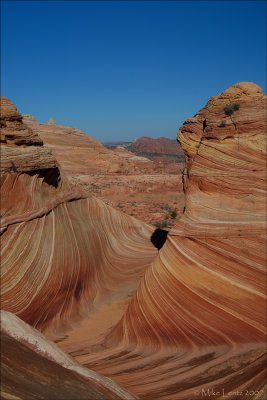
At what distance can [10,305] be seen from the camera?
789 cm

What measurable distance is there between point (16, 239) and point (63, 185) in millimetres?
2887

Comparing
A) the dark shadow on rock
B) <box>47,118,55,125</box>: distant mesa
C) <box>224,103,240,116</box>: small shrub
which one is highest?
<box>47,118,55,125</box>: distant mesa

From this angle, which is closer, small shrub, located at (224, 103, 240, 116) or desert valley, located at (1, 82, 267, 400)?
desert valley, located at (1, 82, 267, 400)

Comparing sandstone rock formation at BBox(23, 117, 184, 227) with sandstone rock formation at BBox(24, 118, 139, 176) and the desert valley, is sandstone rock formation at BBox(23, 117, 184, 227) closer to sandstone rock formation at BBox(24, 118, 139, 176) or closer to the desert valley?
sandstone rock formation at BBox(24, 118, 139, 176)

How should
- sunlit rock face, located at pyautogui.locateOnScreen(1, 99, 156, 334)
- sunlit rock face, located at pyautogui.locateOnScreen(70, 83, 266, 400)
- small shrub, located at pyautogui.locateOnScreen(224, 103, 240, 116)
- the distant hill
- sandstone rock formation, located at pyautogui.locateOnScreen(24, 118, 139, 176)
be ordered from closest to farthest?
sunlit rock face, located at pyautogui.locateOnScreen(70, 83, 266, 400), small shrub, located at pyautogui.locateOnScreen(224, 103, 240, 116), sunlit rock face, located at pyautogui.locateOnScreen(1, 99, 156, 334), sandstone rock formation, located at pyautogui.locateOnScreen(24, 118, 139, 176), the distant hill

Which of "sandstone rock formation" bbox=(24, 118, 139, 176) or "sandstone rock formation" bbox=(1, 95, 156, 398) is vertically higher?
"sandstone rock formation" bbox=(24, 118, 139, 176)

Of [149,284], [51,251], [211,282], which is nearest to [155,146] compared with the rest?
[51,251]

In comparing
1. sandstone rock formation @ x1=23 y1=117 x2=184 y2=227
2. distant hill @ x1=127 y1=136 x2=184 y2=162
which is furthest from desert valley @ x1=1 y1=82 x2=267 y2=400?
distant hill @ x1=127 y1=136 x2=184 y2=162

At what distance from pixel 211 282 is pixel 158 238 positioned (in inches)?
314

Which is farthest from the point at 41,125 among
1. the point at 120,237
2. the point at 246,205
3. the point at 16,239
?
the point at 246,205

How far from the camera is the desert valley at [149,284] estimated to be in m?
4.51

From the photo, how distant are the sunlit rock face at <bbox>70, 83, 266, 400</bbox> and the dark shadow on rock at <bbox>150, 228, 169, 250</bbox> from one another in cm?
614

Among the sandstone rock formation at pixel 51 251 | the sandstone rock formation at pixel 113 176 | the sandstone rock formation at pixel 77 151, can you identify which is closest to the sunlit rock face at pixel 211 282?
the sandstone rock formation at pixel 51 251

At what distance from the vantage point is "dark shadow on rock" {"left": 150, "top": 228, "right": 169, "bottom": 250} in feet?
44.8
